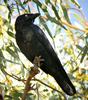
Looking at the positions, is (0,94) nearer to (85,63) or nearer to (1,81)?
(1,81)

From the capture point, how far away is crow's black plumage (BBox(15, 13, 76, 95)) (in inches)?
89.7

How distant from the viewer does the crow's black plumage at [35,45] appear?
2278 millimetres

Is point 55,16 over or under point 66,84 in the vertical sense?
over

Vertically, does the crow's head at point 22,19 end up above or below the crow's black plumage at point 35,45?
above

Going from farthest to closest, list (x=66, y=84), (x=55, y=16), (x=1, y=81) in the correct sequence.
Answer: (x=1, y=81), (x=55, y=16), (x=66, y=84)

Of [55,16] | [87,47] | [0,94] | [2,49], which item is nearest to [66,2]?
[55,16]

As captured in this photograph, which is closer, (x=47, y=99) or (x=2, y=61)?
(x=2, y=61)

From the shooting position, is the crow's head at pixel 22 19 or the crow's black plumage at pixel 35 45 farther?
the crow's head at pixel 22 19

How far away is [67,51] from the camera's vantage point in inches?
127

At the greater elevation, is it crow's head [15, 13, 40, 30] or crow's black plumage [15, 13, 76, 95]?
crow's head [15, 13, 40, 30]

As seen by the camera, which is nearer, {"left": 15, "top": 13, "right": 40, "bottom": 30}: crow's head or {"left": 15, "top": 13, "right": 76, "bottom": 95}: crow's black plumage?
{"left": 15, "top": 13, "right": 76, "bottom": 95}: crow's black plumage

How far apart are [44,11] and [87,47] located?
0.37m

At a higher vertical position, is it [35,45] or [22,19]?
[22,19]

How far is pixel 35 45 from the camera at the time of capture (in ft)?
7.93
